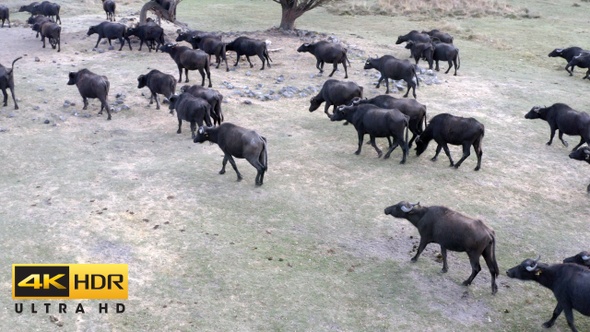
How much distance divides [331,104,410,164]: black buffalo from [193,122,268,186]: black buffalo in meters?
3.00

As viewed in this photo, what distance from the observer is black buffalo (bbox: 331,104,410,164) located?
1322cm

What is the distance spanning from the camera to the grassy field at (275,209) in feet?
26.2

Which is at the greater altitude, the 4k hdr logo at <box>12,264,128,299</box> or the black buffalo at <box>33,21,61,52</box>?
the black buffalo at <box>33,21,61,52</box>

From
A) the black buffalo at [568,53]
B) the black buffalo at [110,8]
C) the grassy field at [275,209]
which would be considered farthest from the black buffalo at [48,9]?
the black buffalo at [568,53]

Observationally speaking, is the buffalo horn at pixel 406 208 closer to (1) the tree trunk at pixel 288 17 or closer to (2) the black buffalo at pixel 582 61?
(2) the black buffalo at pixel 582 61

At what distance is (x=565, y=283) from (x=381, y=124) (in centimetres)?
651

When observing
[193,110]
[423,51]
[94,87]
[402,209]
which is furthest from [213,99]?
[423,51]

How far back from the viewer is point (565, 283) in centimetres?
761

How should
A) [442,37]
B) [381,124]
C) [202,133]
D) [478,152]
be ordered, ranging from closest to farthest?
[202,133] < [478,152] < [381,124] < [442,37]

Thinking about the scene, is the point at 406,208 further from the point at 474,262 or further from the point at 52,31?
the point at 52,31

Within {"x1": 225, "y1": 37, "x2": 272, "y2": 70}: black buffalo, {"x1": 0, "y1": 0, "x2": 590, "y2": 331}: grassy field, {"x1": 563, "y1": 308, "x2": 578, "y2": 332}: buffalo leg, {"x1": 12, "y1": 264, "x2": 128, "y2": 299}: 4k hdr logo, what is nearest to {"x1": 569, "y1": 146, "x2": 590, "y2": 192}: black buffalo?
{"x1": 0, "y1": 0, "x2": 590, "y2": 331}: grassy field

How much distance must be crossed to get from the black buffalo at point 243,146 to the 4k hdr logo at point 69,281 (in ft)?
12.8

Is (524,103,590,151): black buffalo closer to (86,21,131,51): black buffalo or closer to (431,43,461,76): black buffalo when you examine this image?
(431,43,461,76): black buffalo

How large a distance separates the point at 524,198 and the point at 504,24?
2395cm
